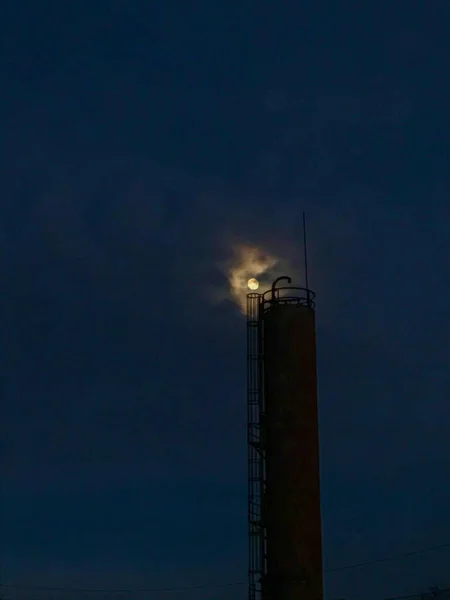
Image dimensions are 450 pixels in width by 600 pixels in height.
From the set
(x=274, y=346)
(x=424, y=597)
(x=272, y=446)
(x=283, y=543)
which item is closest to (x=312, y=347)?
(x=274, y=346)

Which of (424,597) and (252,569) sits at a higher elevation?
(424,597)

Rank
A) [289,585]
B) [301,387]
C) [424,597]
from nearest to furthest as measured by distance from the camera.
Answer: [289,585], [301,387], [424,597]

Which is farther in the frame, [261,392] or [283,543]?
[261,392]

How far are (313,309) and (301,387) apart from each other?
3052 mm

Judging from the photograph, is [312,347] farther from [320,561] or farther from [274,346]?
[320,561]

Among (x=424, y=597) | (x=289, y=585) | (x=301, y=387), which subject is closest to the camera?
(x=289, y=585)

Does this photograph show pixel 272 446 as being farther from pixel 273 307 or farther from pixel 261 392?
pixel 273 307

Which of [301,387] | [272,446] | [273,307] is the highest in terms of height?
[273,307]

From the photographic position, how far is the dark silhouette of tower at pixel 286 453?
27.3 metres

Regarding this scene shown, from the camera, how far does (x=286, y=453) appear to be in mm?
28281

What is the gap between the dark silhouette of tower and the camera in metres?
27.3

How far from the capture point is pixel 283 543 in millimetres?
27422

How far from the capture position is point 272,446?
28625 mm

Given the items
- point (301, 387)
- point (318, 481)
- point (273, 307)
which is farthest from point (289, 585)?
point (273, 307)
